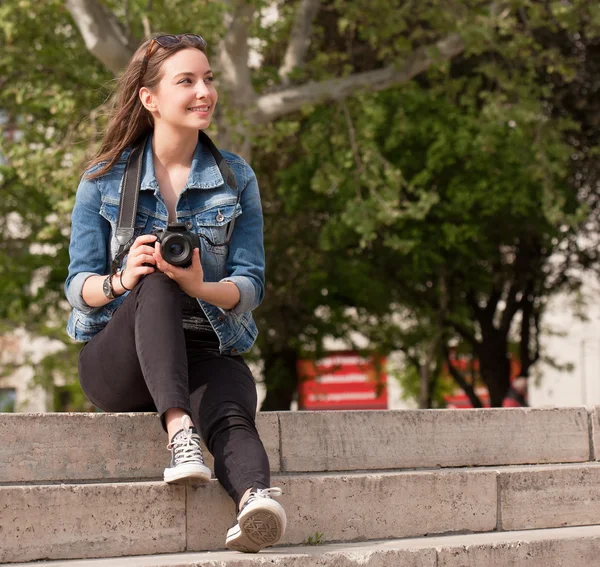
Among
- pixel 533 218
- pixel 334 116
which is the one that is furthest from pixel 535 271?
pixel 334 116

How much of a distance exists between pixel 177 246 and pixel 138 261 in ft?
0.54

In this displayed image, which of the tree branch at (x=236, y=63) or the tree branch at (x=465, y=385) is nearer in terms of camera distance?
the tree branch at (x=236, y=63)

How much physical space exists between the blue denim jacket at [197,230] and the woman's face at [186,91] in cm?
20

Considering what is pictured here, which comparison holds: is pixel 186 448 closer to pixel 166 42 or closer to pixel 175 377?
pixel 175 377

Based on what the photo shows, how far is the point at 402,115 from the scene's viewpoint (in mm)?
18688

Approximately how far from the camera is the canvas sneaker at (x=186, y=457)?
4.15 metres

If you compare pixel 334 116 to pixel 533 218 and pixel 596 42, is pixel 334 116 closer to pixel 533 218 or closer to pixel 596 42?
pixel 533 218

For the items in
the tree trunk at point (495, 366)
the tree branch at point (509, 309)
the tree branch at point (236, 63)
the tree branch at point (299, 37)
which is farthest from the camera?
the tree branch at point (509, 309)

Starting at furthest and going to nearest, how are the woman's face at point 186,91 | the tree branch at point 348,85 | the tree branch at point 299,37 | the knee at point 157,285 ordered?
the tree branch at point 299,37 → the tree branch at point 348,85 → the woman's face at point 186,91 → the knee at point 157,285

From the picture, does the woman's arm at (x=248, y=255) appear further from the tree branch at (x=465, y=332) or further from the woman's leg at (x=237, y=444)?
the tree branch at (x=465, y=332)

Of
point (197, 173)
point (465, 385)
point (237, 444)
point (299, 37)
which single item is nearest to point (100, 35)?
point (299, 37)

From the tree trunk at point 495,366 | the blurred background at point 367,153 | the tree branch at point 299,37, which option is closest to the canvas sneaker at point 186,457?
the blurred background at point 367,153

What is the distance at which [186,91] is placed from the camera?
4680 mm

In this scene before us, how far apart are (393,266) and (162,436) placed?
1691 centimetres
